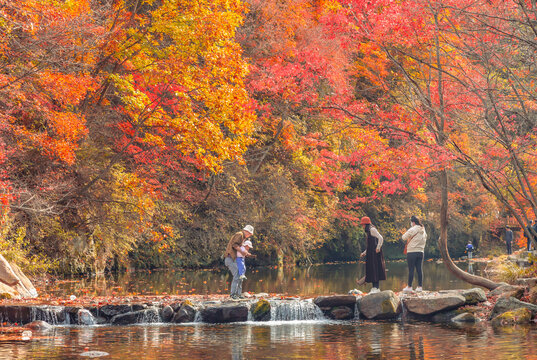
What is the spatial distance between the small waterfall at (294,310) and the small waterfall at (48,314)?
483 centimetres

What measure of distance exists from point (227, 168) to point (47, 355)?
19267mm

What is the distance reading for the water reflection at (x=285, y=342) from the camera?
10359mm

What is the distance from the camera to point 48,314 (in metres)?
14.8

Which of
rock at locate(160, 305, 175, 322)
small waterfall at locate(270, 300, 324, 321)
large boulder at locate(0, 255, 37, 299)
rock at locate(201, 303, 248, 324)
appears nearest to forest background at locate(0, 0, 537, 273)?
large boulder at locate(0, 255, 37, 299)

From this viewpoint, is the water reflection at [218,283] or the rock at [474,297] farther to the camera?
the water reflection at [218,283]

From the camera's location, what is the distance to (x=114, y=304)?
15.3 metres

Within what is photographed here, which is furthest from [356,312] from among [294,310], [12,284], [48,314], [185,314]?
[12,284]

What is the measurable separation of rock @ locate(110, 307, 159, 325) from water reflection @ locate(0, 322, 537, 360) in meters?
0.83

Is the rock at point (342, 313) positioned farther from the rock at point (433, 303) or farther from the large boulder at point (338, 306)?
the rock at point (433, 303)

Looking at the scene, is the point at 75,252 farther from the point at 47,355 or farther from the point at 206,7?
the point at 47,355

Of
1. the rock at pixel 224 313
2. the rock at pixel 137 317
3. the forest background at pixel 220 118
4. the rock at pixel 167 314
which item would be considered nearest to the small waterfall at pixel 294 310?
the rock at pixel 224 313

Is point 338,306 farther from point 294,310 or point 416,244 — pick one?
point 416,244

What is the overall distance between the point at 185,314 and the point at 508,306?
7208 millimetres

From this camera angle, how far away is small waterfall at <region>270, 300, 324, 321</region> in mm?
15641
